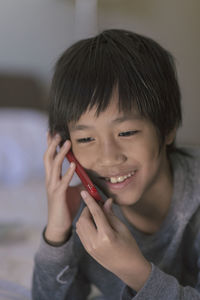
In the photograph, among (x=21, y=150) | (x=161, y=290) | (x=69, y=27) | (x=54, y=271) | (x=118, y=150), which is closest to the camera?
(x=161, y=290)

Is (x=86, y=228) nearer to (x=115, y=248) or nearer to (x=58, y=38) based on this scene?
(x=115, y=248)

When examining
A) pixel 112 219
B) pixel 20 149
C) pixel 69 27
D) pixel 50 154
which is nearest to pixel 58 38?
pixel 69 27

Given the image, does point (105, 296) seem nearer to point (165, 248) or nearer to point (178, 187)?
point (165, 248)

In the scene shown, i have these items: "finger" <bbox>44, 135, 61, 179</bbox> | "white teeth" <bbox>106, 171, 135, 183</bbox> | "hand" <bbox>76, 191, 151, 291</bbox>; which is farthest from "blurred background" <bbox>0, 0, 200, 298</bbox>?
"hand" <bbox>76, 191, 151, 291</bbox>

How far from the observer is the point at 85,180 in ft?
2.43

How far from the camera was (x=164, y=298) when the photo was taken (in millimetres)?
605

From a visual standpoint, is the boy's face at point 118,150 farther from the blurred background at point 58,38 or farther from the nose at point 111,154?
the blurred background at point 58,38

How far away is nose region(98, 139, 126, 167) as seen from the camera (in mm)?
699

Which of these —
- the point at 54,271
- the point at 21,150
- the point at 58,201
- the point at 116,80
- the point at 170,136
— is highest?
the point at 116,80

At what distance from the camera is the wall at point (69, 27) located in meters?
2.17

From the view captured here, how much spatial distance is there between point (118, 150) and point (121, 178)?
0.24ft

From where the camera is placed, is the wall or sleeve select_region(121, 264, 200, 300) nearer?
sleeve select_region(121, 264, 200, 300)

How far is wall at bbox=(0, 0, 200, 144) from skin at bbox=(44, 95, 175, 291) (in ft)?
4.99

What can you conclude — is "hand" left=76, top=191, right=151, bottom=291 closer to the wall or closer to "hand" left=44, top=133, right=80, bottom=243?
"hand" left=44, top=133, right=80, bottom=243
